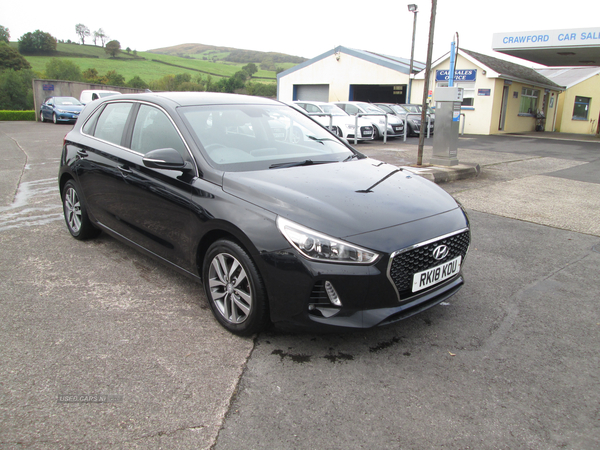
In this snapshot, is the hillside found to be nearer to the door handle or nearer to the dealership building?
the dealership building

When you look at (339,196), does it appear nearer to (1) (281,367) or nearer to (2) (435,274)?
(2) (435,274)

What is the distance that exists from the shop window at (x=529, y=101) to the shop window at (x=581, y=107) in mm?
4342

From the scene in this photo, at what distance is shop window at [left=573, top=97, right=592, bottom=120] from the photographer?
1213 inches

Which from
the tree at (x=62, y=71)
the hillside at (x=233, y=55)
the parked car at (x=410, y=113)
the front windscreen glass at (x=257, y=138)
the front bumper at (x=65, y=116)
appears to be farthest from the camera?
the hillside at (x=233, y=55)

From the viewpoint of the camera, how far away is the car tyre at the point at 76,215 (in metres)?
4.86

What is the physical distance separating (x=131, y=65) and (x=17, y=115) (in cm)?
6661

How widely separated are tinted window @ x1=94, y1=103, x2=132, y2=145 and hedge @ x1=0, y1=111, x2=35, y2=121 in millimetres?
34231

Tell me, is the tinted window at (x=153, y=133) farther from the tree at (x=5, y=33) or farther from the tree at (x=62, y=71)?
the tree at (x=5, y=33)

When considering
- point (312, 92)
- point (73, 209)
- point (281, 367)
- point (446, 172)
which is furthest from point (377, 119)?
point (312, 92)

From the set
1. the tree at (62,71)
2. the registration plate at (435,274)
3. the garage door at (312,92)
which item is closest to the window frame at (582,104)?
the garage door at (312,92)

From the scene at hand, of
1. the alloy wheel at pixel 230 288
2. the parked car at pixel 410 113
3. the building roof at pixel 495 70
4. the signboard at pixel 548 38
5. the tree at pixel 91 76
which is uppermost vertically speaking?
the tree at pixel 91 76

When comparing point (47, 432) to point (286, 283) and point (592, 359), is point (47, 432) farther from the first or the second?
point (592, 359)

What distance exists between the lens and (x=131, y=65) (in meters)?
93.5

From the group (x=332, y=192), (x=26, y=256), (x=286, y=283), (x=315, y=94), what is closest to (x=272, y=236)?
(x=286, y=283)
